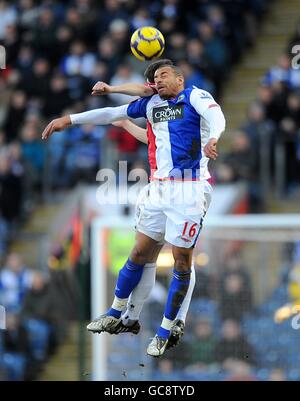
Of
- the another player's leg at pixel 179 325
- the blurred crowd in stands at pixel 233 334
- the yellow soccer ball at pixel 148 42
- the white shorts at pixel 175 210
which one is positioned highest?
the yellow soccer ball at pixel 148 42

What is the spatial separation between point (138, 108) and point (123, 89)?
0.34 m

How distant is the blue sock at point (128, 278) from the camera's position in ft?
42.1

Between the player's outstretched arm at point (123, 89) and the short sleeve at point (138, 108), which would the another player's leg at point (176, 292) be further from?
the player's outstretched arm at point (123, 89)

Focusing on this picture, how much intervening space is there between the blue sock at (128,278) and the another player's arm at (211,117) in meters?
1.68

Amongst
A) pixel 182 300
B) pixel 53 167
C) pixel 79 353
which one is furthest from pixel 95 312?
pixel 182 300

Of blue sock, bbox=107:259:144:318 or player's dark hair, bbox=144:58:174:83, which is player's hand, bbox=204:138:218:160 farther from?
blue sock, bbox=107:259:144:318

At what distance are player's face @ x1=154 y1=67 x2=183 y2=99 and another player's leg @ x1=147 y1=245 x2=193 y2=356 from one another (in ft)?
4.92

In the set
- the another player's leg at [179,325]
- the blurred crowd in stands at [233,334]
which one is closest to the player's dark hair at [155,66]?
the another player's leg at [179,325]

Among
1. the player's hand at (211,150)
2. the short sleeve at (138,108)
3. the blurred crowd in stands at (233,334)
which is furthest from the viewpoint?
the blurred crowd in stands at (233,334)

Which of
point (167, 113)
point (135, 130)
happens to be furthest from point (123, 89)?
point (135, 130)

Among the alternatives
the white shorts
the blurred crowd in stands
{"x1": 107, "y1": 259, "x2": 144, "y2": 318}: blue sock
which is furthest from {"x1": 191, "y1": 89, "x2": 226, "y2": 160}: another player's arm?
the blurred crowd in stands

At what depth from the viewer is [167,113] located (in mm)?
12492

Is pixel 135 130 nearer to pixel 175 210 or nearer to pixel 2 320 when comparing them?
pixel 175 210

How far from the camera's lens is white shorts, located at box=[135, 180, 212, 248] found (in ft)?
41.0
